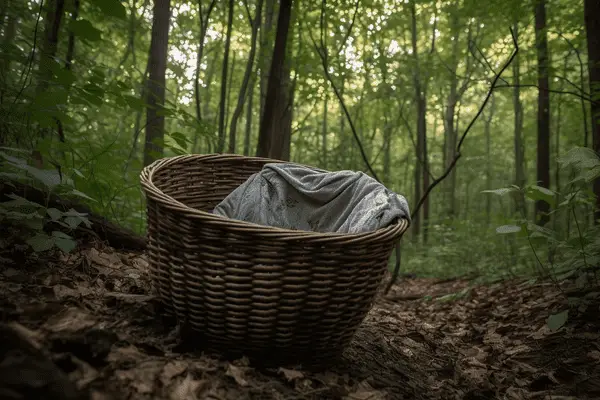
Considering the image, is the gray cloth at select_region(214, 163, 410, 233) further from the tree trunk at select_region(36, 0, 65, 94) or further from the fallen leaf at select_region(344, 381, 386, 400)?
the tree trunk at select_region(36, 0, 65, 94)

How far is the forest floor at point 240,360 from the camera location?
113 cm

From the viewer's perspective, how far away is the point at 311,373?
5.33 ft

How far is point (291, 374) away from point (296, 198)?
48.3 inches

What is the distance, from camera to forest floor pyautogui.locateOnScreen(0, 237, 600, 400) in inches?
44.7

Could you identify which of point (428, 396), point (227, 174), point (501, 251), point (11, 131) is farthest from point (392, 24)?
point (428, 396)

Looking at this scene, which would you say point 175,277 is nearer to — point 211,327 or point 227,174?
point 211,327

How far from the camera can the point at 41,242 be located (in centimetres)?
178

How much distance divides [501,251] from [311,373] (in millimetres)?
4523

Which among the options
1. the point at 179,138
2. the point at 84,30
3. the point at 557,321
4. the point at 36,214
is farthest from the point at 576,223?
the point at 84,30

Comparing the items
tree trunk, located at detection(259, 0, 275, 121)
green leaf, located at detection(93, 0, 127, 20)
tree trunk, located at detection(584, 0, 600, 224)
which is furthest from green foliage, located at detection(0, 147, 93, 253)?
tree trunk, located at detection(584, 0, 600, 224)

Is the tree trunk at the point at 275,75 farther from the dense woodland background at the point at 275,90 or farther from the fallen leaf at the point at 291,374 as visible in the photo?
the fallen leaf at the point at 291,374

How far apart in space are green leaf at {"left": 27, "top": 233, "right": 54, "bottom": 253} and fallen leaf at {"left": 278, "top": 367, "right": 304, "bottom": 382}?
3.53ft

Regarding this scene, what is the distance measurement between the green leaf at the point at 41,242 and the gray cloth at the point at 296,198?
0.84 meters

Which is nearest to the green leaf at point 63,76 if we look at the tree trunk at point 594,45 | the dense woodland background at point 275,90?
the dense woodland background at point 275,90
